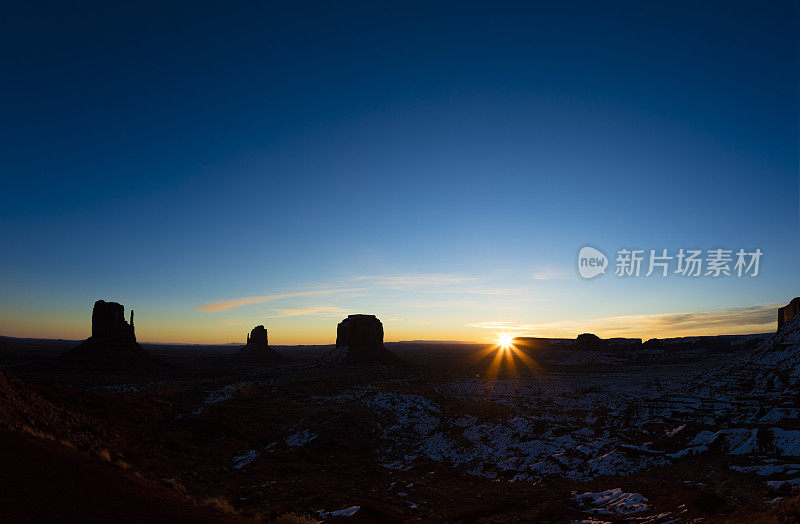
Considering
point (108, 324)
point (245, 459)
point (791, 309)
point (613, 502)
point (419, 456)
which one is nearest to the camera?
point (613, 502)

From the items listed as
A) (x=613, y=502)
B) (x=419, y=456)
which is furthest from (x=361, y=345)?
(x=613, y=502)

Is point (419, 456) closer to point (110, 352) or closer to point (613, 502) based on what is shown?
point (613, 502)

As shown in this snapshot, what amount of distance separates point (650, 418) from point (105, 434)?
3404 cm

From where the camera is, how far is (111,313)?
7988 centimetres

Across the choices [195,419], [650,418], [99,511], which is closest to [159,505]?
[99,511]

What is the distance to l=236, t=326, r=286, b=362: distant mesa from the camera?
118 meters

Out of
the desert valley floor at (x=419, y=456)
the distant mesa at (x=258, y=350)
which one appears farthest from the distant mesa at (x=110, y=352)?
the desert valley floor at (x=419, y=456)

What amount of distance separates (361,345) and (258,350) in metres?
46.1

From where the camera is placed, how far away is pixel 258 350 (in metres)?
122

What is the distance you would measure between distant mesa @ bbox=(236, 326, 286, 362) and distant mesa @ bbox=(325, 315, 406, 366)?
32874 mm

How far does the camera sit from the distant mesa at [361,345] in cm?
8750

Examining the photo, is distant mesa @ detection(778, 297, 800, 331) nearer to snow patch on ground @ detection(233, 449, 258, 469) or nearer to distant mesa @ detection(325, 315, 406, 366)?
snow patch on ground @ detection(233, 449, 258, 469)

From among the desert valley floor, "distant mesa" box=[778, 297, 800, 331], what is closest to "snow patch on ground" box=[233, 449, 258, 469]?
the desert valley floor

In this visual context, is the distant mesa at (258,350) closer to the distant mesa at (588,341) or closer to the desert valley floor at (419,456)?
the desert valley floor at (419,456)
